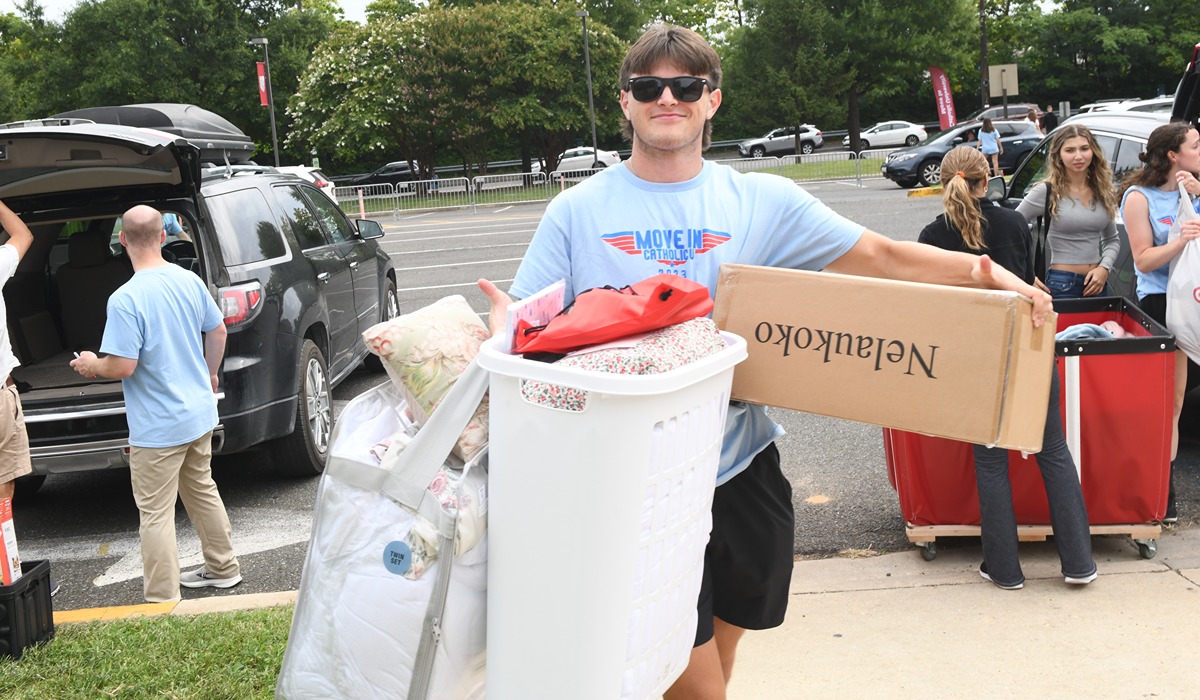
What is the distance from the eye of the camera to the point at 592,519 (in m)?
1.87

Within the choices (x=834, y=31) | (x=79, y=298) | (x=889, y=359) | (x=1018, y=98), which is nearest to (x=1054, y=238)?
(x=889, y=359)

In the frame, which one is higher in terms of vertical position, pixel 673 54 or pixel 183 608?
pixel 673 54

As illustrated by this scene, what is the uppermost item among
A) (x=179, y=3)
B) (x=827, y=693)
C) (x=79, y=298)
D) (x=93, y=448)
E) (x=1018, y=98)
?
(x=179, y=3)

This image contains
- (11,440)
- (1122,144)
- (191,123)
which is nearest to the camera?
(11,440)

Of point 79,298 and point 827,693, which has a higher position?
point 79,298

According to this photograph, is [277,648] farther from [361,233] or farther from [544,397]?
[361,233]

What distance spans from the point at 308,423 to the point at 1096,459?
4.21m

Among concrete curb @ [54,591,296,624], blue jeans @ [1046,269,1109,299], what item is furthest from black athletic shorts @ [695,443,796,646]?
blue jeans @ [1046,269,1109,299]

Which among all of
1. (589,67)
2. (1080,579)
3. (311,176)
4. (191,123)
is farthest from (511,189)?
(1080,579)

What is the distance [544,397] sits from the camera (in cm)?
188

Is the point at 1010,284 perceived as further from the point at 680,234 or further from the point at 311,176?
the point at 311,176

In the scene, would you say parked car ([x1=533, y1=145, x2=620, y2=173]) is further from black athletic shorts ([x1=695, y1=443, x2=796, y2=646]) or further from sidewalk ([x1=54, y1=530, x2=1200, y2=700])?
black athletic shorts ([x1=695, y1=443, x2=796, y2=646])

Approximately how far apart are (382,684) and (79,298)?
6.13m

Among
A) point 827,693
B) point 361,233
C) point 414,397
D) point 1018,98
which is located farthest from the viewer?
point 1018,98
